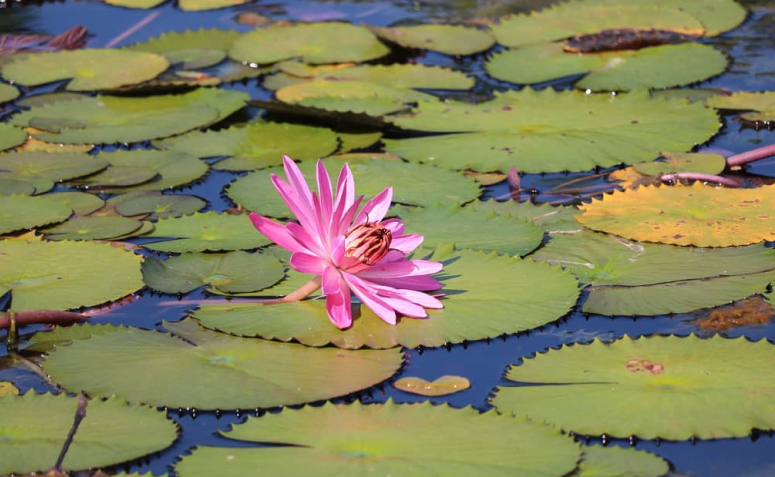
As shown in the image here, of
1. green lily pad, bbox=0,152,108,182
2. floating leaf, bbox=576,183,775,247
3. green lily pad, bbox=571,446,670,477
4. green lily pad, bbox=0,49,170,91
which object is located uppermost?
green lily pad, bbox=0,49,170,91

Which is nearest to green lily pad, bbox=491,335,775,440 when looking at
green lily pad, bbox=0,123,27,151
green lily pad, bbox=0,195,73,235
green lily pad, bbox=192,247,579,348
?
green lily pad, bbox=192,247,579,348

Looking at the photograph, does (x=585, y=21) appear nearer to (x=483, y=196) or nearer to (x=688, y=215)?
(x=483, y=196)

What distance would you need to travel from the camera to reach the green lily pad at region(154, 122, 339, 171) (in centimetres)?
388

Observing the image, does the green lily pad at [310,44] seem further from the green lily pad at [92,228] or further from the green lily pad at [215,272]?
the green lily pad at [215,272]

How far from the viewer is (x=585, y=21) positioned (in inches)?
211

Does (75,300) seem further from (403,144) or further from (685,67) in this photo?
(685,67)

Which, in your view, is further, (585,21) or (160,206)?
(585,21)

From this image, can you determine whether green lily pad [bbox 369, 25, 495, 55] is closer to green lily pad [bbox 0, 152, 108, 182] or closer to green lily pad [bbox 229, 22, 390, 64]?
green lily pad [bbox 229, 22, 390, 64]

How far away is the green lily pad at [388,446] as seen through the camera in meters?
1.87

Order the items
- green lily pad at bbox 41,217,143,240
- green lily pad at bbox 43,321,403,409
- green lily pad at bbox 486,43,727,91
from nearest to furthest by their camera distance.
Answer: green lily pad at bbox 43,321,403,409
green lily pad at bbox 41,217,143,240
green lily pad at bbox 486,43,727,91

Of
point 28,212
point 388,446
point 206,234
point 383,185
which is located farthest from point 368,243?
point 28,212

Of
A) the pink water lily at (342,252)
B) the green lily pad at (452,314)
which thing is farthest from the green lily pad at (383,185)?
the pink water lily at (342,252)

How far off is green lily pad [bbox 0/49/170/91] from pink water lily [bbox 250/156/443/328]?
2571mm

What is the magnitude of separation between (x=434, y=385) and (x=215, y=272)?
2.66 feet
